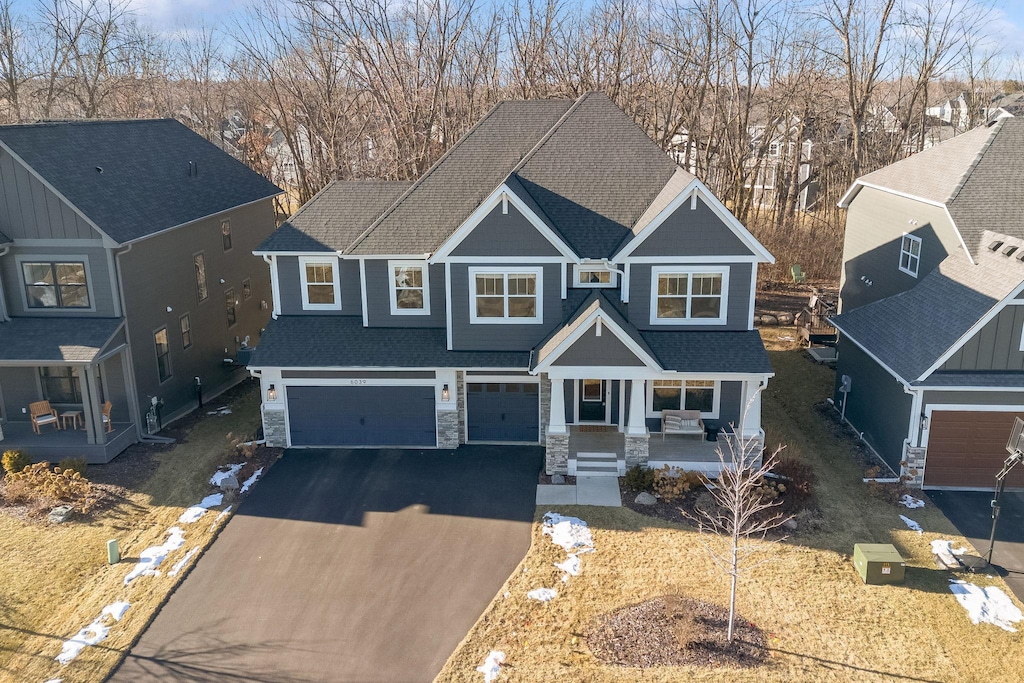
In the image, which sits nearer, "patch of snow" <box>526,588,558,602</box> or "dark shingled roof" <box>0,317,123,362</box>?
"patch of snow" <box>526,588,558,602</box>

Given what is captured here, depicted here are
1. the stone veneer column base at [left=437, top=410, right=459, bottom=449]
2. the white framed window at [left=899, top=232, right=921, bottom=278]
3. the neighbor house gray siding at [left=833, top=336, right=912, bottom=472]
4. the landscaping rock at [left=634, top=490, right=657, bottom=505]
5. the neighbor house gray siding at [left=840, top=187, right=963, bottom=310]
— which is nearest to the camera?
the landscaping rock at [left=634, top=490, right=657, bottom=505]

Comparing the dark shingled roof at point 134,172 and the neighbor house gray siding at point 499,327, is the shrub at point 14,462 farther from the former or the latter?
the neighbor house gray siding at point 499,327

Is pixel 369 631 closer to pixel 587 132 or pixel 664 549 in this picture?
pixel 664 549

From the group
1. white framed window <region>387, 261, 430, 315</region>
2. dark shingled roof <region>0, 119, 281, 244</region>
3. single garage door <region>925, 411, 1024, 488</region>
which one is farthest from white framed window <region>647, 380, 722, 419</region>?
dark shingled roof <region>0, 119, 281, 244</region>

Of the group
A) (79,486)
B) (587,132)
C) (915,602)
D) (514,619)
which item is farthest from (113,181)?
A: (915,602)

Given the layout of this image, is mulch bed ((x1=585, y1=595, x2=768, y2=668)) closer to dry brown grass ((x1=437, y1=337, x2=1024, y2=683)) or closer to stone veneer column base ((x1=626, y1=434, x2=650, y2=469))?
dry brown grass ((x1=437, y1=337, x2=1024, y2=683))

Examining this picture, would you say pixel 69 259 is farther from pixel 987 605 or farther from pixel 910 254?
pixel 910 254

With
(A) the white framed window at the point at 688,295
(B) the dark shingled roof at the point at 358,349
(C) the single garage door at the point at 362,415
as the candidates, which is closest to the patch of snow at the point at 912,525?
(A) the white framed window at the point at 688,295
